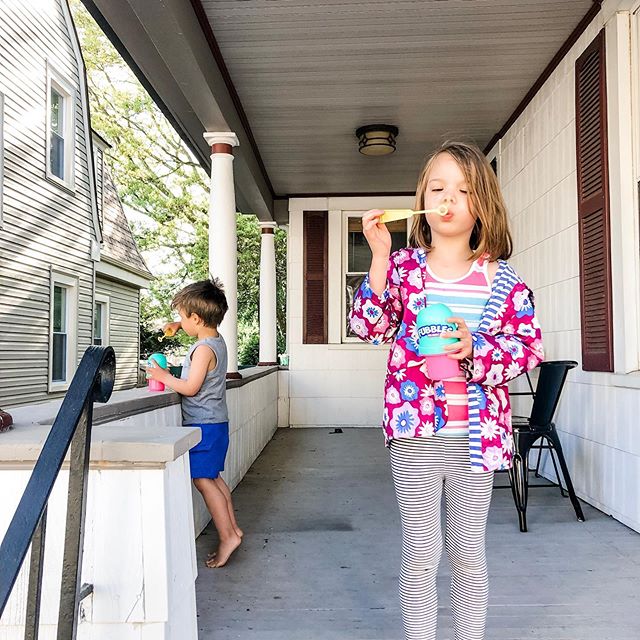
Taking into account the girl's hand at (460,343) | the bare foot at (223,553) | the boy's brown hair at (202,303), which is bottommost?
the bare foot at (223,553)

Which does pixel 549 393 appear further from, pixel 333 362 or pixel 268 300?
pixel 268 300

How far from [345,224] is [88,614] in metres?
6.97

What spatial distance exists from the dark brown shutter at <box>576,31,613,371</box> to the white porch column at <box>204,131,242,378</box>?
2241 mm

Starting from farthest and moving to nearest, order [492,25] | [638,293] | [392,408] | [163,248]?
[163,248], [492,25], [638,293], [392,408]

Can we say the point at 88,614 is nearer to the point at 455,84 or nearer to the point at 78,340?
the point at 455,84

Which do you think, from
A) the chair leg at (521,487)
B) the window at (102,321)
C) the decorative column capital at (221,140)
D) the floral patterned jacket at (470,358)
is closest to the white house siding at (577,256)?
the chair leg at (521,487)

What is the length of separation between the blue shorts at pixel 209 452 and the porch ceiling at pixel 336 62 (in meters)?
1.87

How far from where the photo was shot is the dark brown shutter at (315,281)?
770 centimetres

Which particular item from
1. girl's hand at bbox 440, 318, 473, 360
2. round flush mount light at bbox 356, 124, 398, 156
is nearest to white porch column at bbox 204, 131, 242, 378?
round flush mount light at bbox 356, 124, 398, 156

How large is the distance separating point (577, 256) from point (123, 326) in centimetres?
1014

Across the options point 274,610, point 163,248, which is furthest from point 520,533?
point 163,248

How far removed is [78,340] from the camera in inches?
383

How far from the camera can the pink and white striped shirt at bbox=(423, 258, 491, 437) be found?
1.54m

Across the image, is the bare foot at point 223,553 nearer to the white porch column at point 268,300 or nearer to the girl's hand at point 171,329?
the girl's hand at point 171,329
